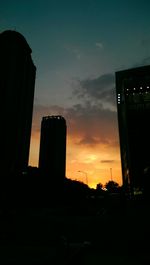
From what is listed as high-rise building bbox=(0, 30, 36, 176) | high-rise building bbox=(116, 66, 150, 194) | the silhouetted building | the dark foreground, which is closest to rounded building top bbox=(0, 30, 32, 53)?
high-rise building bbox=(0, 30, 36, 176)

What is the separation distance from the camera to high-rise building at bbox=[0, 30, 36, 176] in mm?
87750

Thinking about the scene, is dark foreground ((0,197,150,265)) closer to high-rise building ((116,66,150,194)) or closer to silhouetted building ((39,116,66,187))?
high-rise building ((116,66,150,194))

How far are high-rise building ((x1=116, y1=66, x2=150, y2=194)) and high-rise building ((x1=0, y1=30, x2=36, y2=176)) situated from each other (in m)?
40.8

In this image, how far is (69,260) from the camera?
36.3 feet

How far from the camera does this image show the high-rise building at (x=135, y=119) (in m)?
88.2

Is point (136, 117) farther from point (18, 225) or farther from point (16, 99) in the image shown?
point (18, 225)

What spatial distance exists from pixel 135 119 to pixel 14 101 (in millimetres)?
48489

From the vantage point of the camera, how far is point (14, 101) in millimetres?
93812

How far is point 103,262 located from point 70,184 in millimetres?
67804

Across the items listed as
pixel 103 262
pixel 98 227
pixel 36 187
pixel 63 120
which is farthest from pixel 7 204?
pixel 63 120

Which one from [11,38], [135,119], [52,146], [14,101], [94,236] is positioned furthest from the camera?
[52,146]

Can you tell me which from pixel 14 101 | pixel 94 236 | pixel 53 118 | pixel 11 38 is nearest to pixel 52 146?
pixel 53 118

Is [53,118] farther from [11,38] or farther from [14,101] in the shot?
[14,101]

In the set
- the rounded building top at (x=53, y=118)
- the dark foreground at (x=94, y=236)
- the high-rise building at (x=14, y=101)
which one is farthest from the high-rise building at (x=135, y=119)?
the rounded building top at (x=53, y=118)
